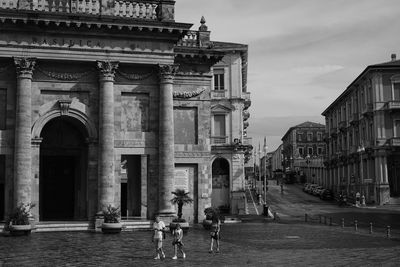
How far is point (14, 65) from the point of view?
3262cm

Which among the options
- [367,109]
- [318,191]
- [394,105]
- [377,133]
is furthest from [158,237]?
[318,191]

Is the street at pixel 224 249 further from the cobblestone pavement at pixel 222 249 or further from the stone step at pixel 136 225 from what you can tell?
the stone step at pixel 136 225

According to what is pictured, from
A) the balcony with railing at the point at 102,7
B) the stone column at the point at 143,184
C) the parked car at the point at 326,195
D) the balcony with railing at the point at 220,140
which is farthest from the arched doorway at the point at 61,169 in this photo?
the parked car at the point at 326,195

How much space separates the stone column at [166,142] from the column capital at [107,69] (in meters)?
2.88

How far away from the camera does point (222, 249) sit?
24.1 metres

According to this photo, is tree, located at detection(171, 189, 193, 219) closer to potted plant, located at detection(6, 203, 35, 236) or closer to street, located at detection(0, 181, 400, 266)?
street, located at detection(0, 181, 400, 266)

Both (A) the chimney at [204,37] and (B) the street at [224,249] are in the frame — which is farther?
(A) the chimney at [204,37]

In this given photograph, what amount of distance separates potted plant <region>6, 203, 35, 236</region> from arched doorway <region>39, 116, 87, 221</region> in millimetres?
5822

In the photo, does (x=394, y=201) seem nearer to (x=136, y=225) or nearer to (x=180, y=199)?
(x=180, y=199)

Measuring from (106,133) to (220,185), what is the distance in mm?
24881

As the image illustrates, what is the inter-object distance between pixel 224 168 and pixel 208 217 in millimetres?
20577

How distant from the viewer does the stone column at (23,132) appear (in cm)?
3166

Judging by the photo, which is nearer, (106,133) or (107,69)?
(106,133)

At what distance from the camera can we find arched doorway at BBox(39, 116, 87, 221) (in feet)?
120
